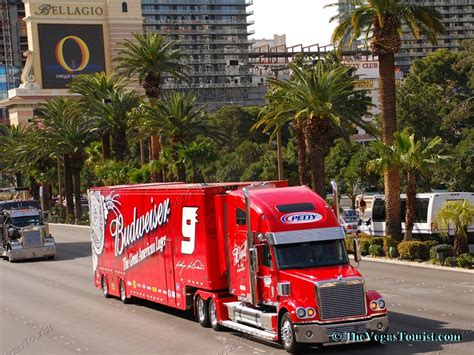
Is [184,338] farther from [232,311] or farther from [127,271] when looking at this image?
[127,271]

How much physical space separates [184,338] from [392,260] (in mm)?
17264

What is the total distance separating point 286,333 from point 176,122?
41537 millimetres

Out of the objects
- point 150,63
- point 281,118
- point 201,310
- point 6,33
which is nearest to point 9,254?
point 281,118

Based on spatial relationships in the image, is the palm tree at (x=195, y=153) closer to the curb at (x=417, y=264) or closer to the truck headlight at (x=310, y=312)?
the curb at (x=417, y=264)

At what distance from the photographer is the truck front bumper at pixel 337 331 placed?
1731cm

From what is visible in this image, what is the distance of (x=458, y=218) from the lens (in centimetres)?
3300

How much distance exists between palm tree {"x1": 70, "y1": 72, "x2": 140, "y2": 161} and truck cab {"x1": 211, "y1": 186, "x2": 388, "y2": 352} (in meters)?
46.3

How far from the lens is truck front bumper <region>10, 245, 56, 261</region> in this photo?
45.6 metres

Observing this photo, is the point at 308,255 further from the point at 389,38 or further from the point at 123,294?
the point at 389,38

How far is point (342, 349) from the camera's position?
59.6ft

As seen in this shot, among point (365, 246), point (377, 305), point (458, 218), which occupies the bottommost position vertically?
point (365, 246)

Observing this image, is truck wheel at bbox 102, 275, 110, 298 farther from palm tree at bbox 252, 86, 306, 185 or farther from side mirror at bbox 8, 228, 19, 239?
side mirror at bbox 8, 228, 19, 239

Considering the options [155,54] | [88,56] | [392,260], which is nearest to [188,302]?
[392,260]

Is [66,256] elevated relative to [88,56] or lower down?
lower down
